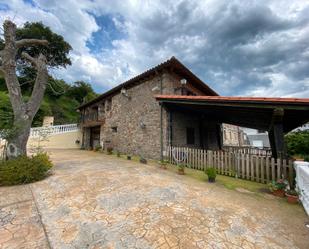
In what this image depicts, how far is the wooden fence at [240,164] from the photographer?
198 inches

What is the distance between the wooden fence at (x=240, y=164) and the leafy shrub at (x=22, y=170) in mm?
5744

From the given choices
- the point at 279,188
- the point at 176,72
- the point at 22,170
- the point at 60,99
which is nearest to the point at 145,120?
the point at 176,72

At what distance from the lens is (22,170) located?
5.00 m

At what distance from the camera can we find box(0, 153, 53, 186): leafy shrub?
4754mm

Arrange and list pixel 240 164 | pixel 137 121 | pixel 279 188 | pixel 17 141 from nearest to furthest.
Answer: pixel 279 188 < pixel 17 141 < pixel 240 164 < pixel 137 121

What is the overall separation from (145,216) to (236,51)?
42.4 feet

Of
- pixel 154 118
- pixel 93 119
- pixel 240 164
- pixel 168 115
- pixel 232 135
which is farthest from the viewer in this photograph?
pixel 232 135

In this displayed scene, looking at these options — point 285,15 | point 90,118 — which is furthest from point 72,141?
point 285,15

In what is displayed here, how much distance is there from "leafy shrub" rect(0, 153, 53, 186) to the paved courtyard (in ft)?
1.25

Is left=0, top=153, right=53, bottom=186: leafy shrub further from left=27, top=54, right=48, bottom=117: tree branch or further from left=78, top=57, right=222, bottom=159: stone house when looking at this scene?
left=78, top=57, right=222, bottom=159: stone house

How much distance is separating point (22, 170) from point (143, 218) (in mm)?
4397

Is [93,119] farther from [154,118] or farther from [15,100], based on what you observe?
[15,100]

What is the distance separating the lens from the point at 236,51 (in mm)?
11852

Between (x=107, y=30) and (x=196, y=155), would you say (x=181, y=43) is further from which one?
(x=196, y=155)
